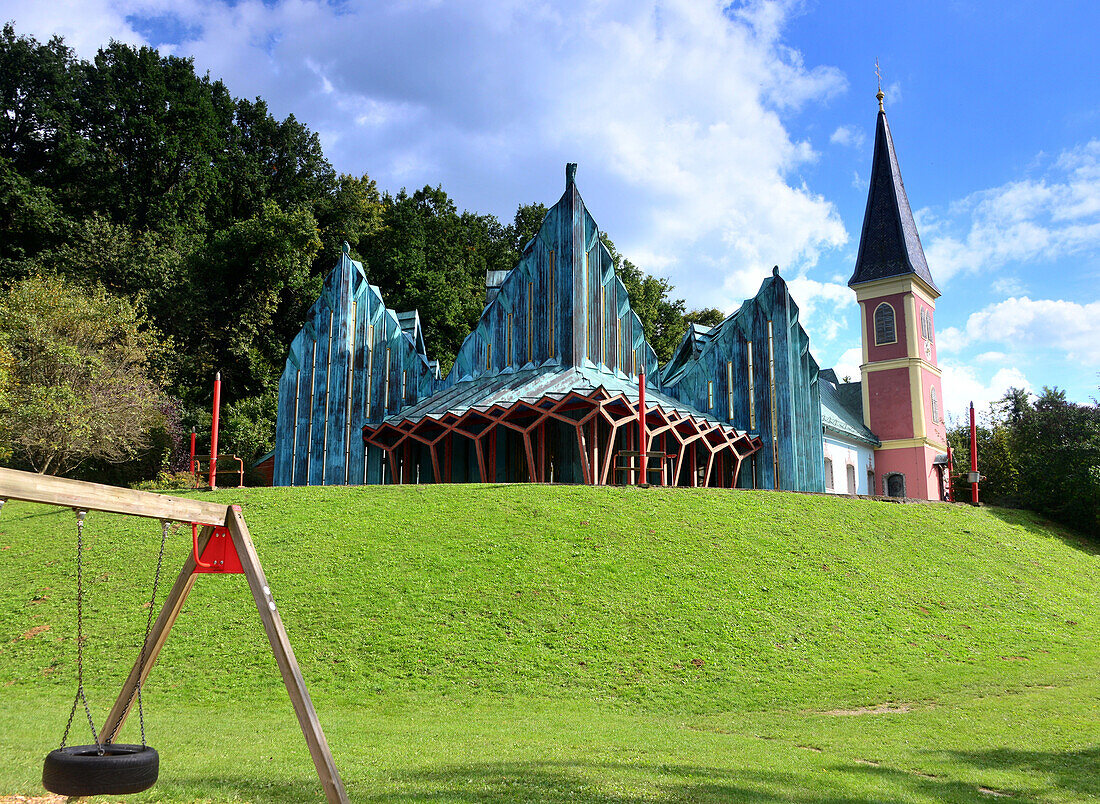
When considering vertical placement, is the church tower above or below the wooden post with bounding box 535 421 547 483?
above

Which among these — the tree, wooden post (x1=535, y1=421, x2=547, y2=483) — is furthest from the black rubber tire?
the tree

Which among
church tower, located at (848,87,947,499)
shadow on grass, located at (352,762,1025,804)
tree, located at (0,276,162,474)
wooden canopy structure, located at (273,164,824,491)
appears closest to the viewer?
shadow on grass, located at (352,762,1025,804)

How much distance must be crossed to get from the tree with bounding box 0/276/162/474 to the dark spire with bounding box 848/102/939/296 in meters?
38.1

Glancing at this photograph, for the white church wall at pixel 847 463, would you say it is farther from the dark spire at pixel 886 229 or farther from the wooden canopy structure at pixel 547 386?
the dark spire at pixel 886 229

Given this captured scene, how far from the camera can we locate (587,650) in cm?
1333

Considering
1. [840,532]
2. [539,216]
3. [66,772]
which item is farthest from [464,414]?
[539,216]

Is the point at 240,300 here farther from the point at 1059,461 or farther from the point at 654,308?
the point at 1059,461

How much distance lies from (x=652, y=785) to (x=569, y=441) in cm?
2025

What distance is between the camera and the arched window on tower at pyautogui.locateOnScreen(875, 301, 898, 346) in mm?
44000

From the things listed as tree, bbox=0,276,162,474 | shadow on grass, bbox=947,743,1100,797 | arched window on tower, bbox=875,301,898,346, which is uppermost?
arched window on tower, bbox=875,301,898,346

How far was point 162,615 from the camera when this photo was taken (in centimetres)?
738

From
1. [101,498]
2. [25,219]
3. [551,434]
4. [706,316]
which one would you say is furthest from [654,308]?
[101,498]

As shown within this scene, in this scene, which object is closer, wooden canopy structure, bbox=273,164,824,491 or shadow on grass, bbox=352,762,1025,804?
shadow on grass, bbox=352,762,1025,804

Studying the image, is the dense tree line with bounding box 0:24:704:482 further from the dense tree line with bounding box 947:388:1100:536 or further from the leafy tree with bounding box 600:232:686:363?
the dense tree line with bounding box 947:388:1100:536
